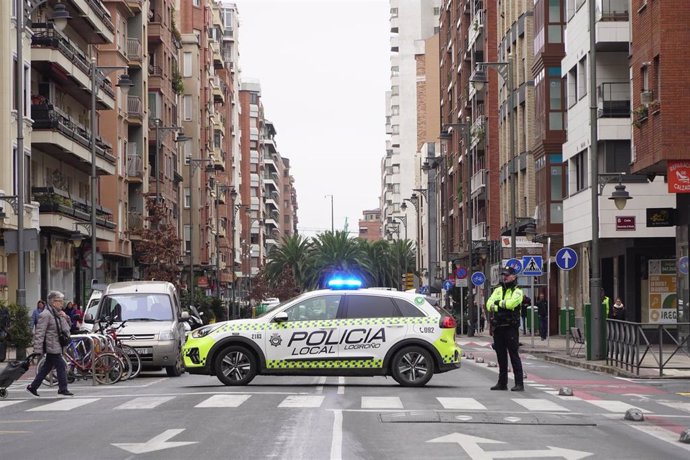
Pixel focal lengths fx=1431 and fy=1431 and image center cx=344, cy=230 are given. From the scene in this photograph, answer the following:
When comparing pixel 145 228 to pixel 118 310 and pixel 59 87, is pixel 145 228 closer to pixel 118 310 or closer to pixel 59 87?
pixel 59 87

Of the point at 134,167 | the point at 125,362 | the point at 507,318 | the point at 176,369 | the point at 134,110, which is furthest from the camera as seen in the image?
the point at 134,110

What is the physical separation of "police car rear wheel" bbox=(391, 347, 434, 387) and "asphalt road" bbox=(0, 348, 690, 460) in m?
0.43

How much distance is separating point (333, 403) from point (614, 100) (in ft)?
98.6

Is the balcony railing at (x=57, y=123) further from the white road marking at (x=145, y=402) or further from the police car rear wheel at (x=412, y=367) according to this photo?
the white road marking at (x=145, y=402)

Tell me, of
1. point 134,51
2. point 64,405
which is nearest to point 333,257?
point 134,51

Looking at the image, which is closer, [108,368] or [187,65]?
[108,368]

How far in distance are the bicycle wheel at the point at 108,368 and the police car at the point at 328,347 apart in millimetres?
3295

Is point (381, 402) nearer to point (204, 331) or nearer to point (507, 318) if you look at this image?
point (507, 318)

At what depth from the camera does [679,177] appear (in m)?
34.8

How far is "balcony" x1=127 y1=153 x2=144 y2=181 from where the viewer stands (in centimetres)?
7300

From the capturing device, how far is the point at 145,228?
72312 mm

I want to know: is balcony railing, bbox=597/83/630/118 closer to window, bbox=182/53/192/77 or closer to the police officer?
the police officer

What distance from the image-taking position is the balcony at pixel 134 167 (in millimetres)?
73000

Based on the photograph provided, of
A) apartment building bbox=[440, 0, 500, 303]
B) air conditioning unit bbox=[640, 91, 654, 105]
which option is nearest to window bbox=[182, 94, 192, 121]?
apartment building bbox=[440, 0, 500, 303]
